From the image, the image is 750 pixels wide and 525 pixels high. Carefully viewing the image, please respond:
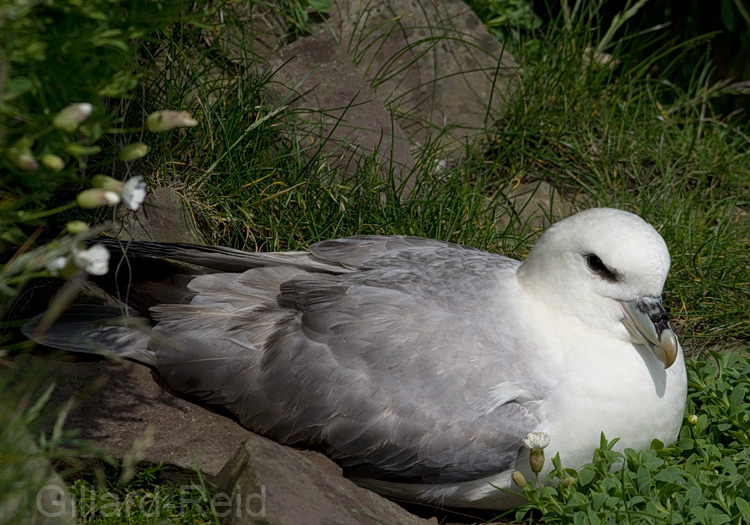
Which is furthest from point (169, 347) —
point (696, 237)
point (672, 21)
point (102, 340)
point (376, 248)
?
point (672, 21)

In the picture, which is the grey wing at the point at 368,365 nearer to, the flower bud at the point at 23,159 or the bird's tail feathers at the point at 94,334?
the bird's tail feathers at the point at 94,334

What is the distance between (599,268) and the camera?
2.92m

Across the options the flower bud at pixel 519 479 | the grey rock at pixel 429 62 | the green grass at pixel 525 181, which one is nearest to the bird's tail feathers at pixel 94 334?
the green grass at pixel 525 181

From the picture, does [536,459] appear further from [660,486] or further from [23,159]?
[23,159]

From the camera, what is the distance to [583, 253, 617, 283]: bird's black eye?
289cm

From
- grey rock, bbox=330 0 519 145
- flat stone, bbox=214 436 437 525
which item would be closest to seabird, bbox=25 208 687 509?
flat stone, bbox=214 436 437 525

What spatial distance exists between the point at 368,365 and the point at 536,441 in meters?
0.56

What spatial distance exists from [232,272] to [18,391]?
4.26 ft

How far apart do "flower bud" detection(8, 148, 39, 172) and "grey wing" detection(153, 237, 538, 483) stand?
0.97 meters

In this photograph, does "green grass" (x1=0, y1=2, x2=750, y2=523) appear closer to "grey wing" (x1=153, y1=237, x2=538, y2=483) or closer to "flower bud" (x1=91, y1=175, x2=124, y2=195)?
"flower bud" (x1=91, y1=175, x2=124, y2=195)

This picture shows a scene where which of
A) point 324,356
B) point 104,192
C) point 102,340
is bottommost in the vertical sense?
point 102,340

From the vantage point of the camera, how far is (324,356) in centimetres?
288

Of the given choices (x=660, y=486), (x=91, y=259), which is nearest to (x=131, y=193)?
(x=91, y=259)

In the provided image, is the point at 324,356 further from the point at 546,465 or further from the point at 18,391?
the point at 18,391
